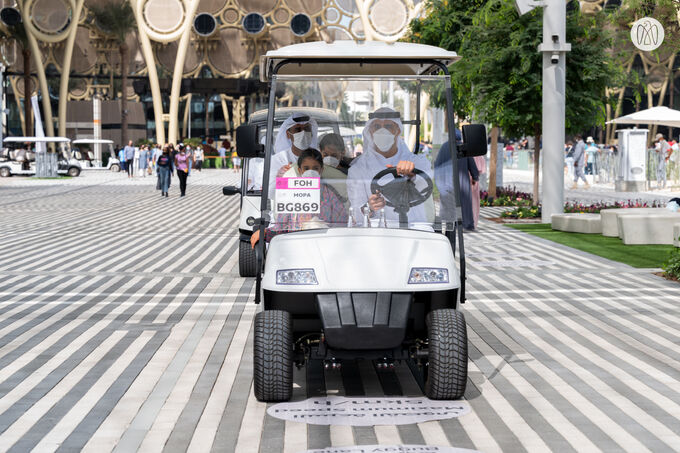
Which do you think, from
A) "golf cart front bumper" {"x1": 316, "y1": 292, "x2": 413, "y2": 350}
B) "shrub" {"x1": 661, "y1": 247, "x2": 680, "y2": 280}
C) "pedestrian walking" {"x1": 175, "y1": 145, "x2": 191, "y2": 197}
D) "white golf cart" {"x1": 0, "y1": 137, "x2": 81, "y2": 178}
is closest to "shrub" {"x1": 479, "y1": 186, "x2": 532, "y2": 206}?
"pedestrian walking" {"x1": 175, "y1": 145, "x2": 191, "y2": 197}

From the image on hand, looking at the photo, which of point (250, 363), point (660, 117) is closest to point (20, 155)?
point (660, 117)

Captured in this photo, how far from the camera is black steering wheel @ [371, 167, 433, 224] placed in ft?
21.3

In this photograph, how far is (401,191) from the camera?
21.5 ft

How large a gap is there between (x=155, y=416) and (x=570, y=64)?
17236mm

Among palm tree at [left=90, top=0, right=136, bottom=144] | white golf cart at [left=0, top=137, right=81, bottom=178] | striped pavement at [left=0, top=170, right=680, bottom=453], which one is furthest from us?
palm tree at [left=90, top=0, right=136, bottom=144]

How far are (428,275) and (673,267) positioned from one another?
6817 millimetres

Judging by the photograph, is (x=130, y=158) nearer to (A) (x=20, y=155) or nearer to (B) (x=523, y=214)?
(A) (x=20, y=155)

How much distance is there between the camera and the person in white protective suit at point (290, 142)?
664 cm

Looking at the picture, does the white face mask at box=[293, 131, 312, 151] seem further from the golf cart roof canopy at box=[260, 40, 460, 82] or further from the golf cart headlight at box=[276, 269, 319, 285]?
the golf cart headlight at box=[276, 269, 319, 285]

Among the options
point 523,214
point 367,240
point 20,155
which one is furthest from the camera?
point 20,155

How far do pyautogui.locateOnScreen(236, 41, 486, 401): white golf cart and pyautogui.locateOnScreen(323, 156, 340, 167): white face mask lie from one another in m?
0.12

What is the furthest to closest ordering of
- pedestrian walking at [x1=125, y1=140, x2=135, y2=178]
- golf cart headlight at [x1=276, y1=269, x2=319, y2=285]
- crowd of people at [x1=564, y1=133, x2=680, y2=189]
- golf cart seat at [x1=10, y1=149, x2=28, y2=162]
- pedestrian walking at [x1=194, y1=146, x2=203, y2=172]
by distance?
pedestrian walking at [x1=194, y1=146, x2=203, y2=172] < golf cart seat at [x1=10, y1=149, x2=28, y2=162] < pedestrian walking at [x1=125, y1=140, x2=135, y2=178] < crowd of people at [x1=564, y1=133, x2=680, y2=189] < golf cart headlight at [x1=276, y1=269, x2=319, y2=285]

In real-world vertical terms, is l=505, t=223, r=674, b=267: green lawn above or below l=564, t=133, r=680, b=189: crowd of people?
below

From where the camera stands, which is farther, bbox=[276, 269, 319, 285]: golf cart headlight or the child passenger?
the child passenger
